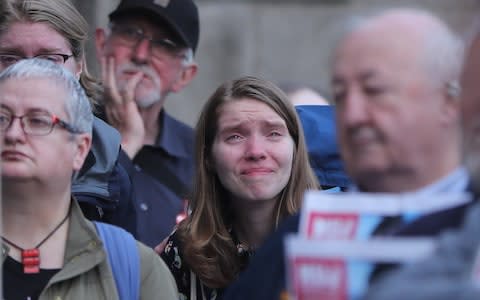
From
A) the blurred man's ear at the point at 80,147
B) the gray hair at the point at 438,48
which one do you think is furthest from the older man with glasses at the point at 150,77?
the gray hair at the point at 438,48

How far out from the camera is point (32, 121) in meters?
3.33

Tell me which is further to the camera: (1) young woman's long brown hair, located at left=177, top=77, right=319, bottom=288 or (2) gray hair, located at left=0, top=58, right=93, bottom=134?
(1) young woman's long brown hair, located at left=177, top=77, right=319, bottom=288

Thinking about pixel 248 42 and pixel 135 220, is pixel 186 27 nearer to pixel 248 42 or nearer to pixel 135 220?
pixel 135 220

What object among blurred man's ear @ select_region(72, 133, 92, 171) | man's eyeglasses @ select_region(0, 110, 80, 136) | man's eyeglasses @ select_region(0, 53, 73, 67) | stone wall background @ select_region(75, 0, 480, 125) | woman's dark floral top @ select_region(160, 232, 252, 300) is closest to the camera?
man's eyeglasses @ select_region(0, 110, 80, 136)

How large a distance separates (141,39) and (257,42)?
12.1ft

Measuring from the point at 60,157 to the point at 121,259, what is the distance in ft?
1.06

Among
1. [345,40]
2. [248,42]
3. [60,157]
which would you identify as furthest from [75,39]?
[248,42]

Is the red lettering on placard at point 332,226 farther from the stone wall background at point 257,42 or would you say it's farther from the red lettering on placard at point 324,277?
the stone wall background at point 257,42

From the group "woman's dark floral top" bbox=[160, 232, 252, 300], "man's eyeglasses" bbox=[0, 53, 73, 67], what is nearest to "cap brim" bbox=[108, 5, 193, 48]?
"man's eyeglasses" bbox=[0, 53, 73, 67]

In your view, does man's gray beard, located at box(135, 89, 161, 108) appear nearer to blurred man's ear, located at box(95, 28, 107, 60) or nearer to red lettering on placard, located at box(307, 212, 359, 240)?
blurred man's ear, located at box(95, 28, 107, 60)

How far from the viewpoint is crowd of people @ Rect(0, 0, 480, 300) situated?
8.05 feet

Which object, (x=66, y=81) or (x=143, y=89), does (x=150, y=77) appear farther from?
(x=66, y=81)

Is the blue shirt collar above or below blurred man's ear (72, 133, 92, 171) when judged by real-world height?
above

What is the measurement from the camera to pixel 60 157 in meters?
3.37
